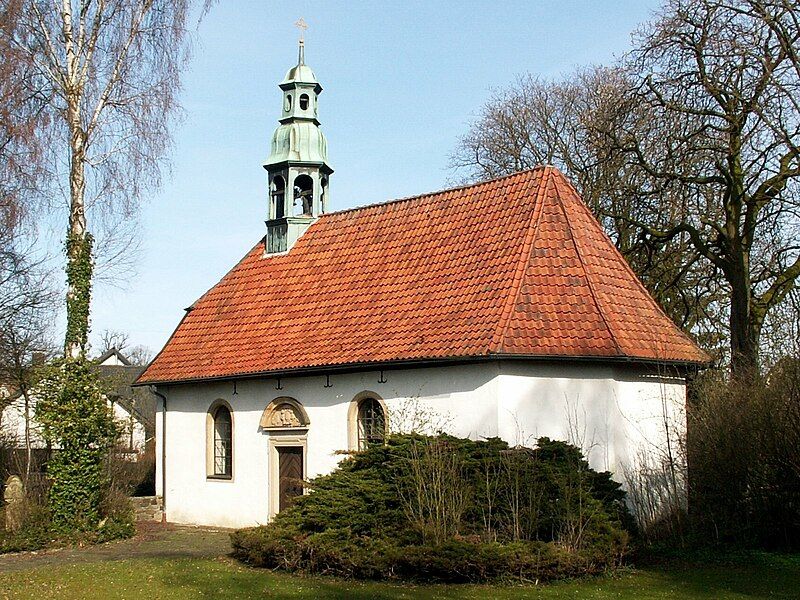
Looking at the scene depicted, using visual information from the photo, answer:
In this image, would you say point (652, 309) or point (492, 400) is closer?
Result: point (492, 400)

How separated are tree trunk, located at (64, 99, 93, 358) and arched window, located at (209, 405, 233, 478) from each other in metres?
3.96

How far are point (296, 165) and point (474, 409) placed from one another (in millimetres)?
10140

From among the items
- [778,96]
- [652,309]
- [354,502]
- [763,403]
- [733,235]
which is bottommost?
[354,502]

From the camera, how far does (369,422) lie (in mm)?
19500

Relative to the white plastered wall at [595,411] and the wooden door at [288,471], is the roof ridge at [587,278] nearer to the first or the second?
the white plastered wall at [595,411]

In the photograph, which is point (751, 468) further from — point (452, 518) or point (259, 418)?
point (259, 418)

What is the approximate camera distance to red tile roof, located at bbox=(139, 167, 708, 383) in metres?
17.7

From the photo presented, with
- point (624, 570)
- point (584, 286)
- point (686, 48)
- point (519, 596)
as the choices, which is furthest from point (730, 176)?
point (519, 596)

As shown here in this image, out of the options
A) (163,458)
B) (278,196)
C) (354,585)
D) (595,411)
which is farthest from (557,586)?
(278,196)

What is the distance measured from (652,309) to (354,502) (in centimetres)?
772

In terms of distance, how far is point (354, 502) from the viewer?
1507cm

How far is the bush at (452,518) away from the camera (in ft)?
45.0

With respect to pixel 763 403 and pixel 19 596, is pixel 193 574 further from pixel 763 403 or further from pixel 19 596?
pixel 763 403

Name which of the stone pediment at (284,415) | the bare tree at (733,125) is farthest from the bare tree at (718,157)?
the stone pediment at (284,415)
